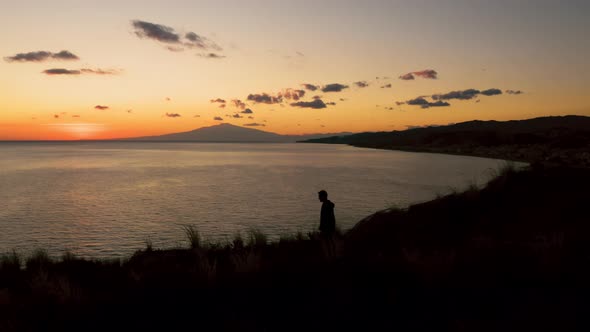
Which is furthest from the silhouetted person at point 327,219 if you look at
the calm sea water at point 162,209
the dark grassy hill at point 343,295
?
the calm sea water at point 162,209

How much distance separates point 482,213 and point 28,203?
34695 millimetres

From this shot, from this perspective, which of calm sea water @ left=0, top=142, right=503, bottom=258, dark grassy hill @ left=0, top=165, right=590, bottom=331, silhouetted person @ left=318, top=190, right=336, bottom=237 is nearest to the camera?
dark grassy hill @ left=0, top=165, right=590, bottom=331

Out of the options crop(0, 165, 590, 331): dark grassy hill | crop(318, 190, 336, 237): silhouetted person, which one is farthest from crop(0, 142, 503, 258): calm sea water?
crop(0, 165, 590, 331): dark grassy hill

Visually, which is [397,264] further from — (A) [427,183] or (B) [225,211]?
(A) [427,183]

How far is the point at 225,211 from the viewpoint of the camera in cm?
2961

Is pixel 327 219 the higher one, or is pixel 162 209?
pixel 327 219

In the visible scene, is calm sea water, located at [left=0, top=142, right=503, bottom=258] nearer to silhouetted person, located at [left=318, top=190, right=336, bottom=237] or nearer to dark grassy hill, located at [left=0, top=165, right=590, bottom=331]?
silhouetted person, located at [left=318, top=190, right=336, bottom=237]

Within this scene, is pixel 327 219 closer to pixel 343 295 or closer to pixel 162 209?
pixel 343 295

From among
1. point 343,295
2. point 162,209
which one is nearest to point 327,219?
point 343,295

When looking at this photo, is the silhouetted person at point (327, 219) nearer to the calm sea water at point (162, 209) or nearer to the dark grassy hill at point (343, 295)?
the dark grassy hill at point (343, 295)

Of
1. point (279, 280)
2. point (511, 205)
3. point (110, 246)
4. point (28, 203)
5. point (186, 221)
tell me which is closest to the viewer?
point (279, 280)

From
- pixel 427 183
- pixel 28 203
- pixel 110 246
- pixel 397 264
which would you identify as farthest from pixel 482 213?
pixel 28 203

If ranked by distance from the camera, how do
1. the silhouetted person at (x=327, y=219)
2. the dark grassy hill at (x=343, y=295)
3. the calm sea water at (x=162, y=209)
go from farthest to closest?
the calm sea water at (x=162, y=209)
the silhouetted person at (x=327, y=219)
the dark grassy hill at (x=343, y=295)

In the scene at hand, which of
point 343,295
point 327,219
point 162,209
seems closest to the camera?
point 343,295
